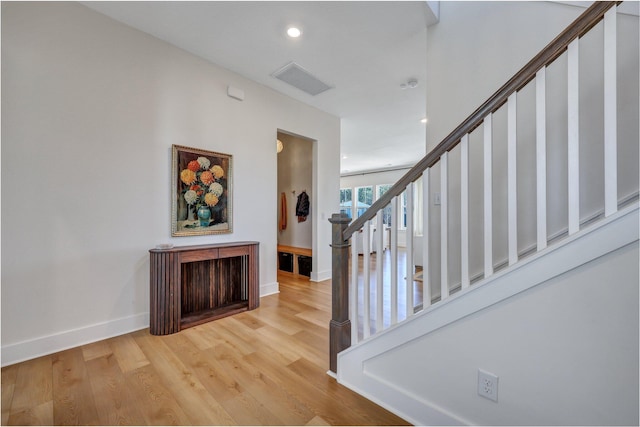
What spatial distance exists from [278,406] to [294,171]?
4126 mm

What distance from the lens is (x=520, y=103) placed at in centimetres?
180

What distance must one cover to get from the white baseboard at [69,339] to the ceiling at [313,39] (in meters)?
2.69

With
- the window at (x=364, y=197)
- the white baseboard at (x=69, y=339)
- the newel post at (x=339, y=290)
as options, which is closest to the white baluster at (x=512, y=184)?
the newel post at (x=339, y=290)

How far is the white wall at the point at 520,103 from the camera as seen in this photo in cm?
142

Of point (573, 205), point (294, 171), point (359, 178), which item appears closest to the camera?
point (573, 205)

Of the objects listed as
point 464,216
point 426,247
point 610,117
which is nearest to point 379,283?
point 426,247

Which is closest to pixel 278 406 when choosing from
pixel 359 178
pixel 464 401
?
pixel 464 401

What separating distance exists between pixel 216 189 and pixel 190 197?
0.29 meters

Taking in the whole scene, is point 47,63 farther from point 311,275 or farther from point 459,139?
point 311,275

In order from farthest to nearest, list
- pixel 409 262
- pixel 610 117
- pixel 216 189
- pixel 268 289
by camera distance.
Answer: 1. pixel 268 289
2. pixel 216 189
3. pixel 409 262
4. pixel 610 117

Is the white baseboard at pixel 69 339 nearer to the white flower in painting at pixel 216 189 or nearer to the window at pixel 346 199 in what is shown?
the white flower in painting at pixel 216 189

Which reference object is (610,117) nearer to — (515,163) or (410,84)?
(515,163)

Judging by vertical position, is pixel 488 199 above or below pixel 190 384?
above

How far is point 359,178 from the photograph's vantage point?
9.86 metres
